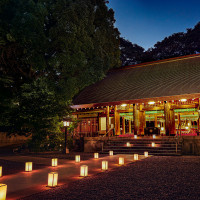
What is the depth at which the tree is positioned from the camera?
38.5 feet

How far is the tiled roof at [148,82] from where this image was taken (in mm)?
13258

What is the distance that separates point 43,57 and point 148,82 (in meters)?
7.87

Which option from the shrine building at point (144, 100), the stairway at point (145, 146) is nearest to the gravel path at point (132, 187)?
the stairway at point (145, 146)

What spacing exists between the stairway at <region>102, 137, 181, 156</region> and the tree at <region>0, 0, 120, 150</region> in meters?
3.68

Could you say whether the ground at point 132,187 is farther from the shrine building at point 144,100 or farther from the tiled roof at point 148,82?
the tiled roof at point 148,82

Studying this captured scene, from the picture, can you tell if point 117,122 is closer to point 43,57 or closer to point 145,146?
point 145,146

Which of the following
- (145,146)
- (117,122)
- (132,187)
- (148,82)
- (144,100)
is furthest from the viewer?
(117,122)

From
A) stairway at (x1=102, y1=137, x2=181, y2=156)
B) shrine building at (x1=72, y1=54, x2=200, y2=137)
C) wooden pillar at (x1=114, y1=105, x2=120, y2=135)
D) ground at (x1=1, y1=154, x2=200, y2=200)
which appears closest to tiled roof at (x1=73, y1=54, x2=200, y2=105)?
shrine building at (x1=72, y1=54, x2=200, y2=137)

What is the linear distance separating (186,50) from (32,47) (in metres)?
27.3

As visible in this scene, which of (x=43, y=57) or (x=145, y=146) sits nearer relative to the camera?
(x=145, y=146)

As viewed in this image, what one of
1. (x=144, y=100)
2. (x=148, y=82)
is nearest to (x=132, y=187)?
(x=144, y=100)

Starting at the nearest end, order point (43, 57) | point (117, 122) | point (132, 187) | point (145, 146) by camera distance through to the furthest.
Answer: point (132, 187)
point (145, 146)
point (43, 57)
point (117, 122)

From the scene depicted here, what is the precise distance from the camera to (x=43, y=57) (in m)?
12.6

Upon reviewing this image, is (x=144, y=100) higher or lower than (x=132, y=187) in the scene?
higher
